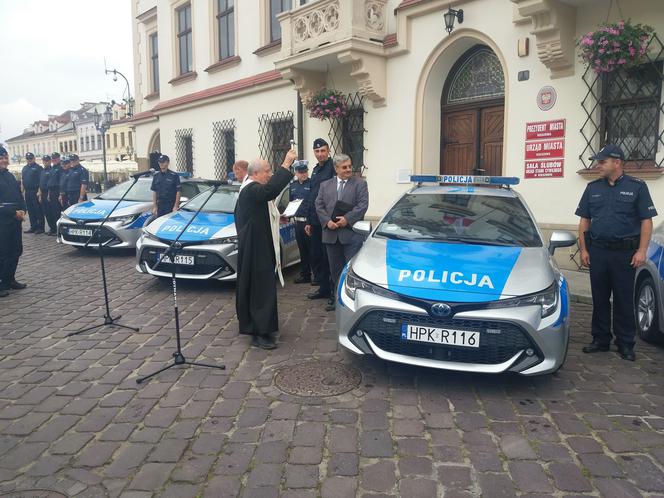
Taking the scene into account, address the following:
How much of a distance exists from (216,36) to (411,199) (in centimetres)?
1313

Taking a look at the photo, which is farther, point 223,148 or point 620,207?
point 223,148

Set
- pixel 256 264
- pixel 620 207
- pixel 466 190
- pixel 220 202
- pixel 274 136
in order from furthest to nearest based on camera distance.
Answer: pixel 274 136, pixel 220 202, pixel 466 190, pixel 256 264, pixel 620 207

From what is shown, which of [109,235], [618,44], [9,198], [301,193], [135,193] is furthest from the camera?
[135,193]

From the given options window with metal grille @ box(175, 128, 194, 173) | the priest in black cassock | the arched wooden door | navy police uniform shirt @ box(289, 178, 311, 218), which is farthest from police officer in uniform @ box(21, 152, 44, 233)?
the priest in black cassock

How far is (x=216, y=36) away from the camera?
16.4 meters

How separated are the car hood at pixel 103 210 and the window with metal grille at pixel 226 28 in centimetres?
745

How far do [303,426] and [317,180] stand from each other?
4.08 metres

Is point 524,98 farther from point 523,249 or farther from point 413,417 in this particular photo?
point 413,417

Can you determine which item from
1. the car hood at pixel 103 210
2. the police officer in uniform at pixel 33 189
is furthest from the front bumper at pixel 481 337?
the police officer in uniform at pixel 33 189

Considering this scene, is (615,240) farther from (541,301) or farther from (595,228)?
(541,301)

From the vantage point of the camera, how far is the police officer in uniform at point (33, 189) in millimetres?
13609

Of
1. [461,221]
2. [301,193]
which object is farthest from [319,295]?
[461,221]

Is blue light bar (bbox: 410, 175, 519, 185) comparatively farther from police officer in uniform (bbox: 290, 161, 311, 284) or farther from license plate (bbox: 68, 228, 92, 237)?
license plate (bbox: 68, 228, 92, 237)

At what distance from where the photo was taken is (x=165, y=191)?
10.0 meters
